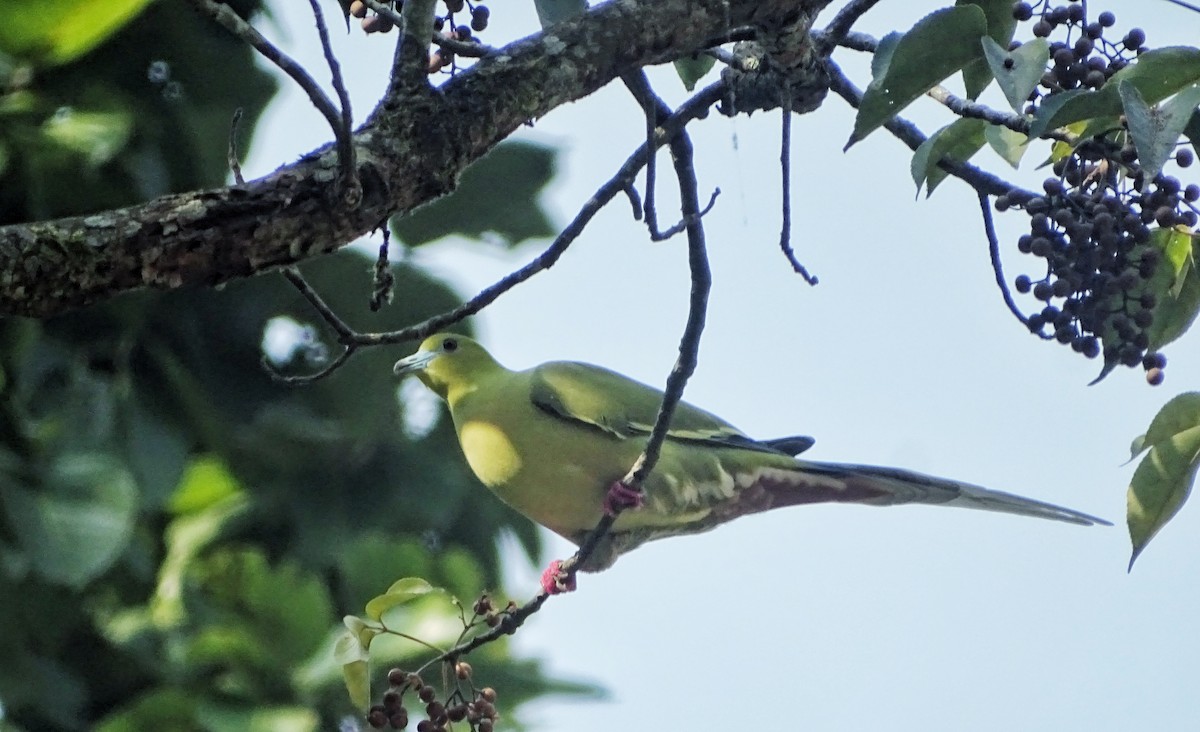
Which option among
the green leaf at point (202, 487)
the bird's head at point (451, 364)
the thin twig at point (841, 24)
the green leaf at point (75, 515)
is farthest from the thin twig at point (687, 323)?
the green leaf at point (202, 487)

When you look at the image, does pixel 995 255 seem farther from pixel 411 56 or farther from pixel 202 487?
pixel 202 487

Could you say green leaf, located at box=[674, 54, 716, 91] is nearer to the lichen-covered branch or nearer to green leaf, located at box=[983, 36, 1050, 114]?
the lichen-covered branch

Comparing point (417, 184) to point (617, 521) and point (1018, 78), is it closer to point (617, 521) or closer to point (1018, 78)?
point (1018, 78)

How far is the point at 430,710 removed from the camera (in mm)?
2281

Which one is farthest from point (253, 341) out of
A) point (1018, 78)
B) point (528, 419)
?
point (1018, 78)

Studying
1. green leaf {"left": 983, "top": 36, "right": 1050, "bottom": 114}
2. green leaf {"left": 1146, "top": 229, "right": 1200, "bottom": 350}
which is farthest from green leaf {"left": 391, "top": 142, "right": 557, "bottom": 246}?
green leaf {"left": 983, "top": 36, "right": 1050, "bottom": 114}

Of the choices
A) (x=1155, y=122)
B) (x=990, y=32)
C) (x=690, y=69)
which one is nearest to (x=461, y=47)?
(x=690, y=69)

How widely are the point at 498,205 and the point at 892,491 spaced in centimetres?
306

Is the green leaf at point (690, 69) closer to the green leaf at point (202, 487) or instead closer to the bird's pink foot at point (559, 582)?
the bird's pink foot at point (559, 582)

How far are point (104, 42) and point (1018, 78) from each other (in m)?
4.48

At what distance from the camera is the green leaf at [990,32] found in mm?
2152

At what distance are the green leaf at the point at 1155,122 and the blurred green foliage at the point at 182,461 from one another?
138 inches

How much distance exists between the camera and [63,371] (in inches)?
210

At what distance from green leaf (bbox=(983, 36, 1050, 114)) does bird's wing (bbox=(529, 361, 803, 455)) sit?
5.61 ft
